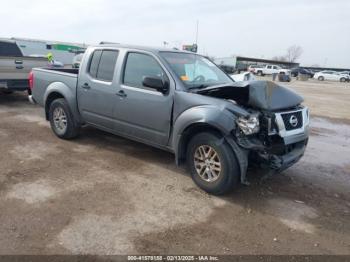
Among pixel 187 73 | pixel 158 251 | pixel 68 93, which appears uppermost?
pixel 187 73

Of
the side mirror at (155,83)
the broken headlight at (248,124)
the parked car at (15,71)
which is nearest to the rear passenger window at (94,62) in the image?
the side mirror at (155,83)

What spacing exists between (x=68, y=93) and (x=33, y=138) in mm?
1247

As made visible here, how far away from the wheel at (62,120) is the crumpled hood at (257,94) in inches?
111

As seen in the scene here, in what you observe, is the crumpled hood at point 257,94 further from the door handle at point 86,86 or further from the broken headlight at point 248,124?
the door handle at point 86,86

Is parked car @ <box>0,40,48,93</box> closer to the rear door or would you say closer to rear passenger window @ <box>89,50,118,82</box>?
the rear door

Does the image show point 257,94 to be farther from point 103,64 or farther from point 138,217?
point 103,64

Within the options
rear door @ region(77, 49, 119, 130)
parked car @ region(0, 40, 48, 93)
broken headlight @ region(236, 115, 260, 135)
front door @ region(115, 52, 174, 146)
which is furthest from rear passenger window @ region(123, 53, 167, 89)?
parked car @ region(0, 40, 48, 93)

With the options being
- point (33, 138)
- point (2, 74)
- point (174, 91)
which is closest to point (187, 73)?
point (174, 91)

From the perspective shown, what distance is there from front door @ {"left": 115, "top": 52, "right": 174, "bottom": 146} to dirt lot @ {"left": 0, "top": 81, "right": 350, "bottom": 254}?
59 centimetres

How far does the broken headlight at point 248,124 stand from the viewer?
3891 millimetres

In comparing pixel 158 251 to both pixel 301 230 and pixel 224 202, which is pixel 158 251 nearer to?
pixel 224 202

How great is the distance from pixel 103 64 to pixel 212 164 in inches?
107

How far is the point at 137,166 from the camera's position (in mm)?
5207

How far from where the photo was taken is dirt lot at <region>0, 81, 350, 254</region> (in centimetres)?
323
